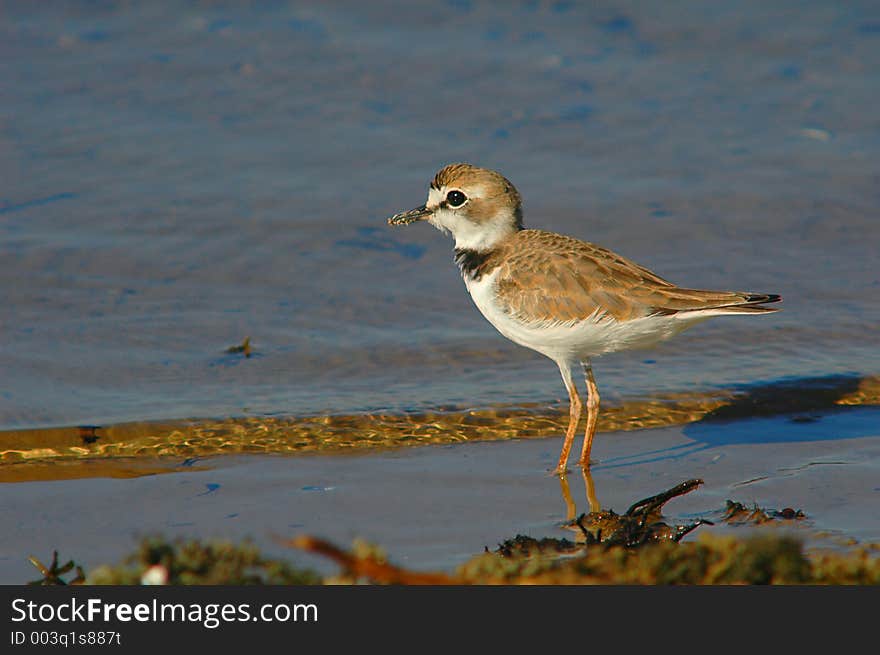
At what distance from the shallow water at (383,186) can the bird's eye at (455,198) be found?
1.22 m

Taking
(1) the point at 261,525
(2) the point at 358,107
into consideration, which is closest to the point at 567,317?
(1) the point at 261,525

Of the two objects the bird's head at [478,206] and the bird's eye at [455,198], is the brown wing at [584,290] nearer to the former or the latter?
the bird's head at [478,206]

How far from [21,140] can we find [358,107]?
3.06 m

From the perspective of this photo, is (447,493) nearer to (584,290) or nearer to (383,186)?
(584,290)

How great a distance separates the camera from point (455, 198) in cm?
721

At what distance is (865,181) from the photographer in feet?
34.2

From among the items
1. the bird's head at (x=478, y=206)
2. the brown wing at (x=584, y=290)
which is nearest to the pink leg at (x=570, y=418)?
the brown wing at (x=584, y=290)

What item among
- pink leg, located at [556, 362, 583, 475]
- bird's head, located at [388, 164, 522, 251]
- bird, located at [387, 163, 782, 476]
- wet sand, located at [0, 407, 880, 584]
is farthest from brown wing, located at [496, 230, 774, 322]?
wet sand, located at [0, 407, 880, 584]

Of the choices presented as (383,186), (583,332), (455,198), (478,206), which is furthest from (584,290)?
(383,186)

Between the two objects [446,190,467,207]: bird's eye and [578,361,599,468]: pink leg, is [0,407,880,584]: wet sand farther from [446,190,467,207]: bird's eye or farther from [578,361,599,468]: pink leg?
[446,190,467,207]: bird's eye

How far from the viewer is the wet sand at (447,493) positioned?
5.48 metres

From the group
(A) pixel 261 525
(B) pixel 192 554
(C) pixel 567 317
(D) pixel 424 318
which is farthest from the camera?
(D) pixel 424 318

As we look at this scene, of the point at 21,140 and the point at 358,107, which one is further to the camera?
the point at 358,107

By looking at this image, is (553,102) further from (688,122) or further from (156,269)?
(156,269)
